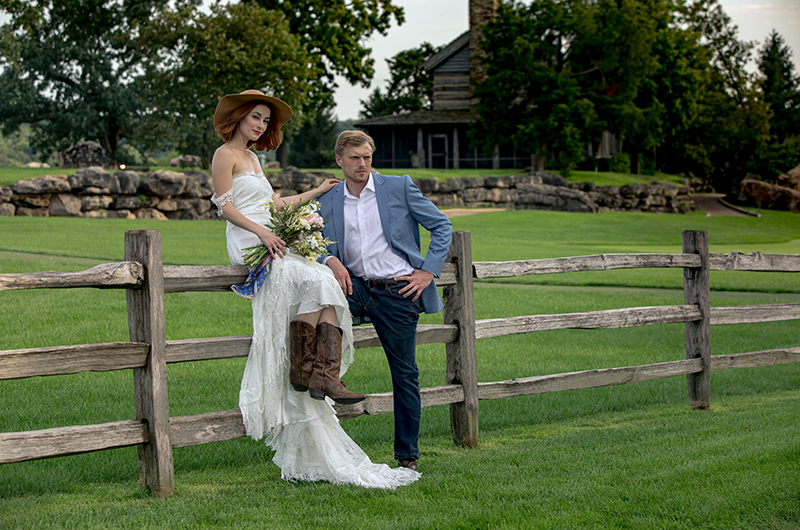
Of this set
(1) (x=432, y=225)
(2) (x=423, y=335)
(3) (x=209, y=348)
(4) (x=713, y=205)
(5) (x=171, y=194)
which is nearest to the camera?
(3) (x=209, y=348)

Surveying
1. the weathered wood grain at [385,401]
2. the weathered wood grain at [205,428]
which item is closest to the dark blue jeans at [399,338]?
the weathered wood grain at [385,401]

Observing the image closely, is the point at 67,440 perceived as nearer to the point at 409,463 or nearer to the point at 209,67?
the point at 409,463

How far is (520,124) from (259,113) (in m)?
33.6

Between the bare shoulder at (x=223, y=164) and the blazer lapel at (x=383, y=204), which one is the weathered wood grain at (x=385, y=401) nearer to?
the blazer lapel at (x=383, y=204)

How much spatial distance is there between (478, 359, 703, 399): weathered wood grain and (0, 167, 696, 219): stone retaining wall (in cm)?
2150

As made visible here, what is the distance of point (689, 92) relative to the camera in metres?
38.5

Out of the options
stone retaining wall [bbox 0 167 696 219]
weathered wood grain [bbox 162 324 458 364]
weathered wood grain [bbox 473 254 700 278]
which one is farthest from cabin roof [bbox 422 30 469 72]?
weathered wood grain [bbox 162 324 458 364]

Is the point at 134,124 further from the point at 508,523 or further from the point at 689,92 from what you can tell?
the point at 508,523

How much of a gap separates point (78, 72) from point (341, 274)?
38.4m

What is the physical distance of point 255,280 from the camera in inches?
171

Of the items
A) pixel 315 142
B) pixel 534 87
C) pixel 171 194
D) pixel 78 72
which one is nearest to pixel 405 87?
pixel 315 142

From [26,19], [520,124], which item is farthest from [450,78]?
[26,19]

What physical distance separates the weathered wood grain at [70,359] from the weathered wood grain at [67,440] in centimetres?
32

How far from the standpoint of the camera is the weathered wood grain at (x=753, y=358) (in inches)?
283
